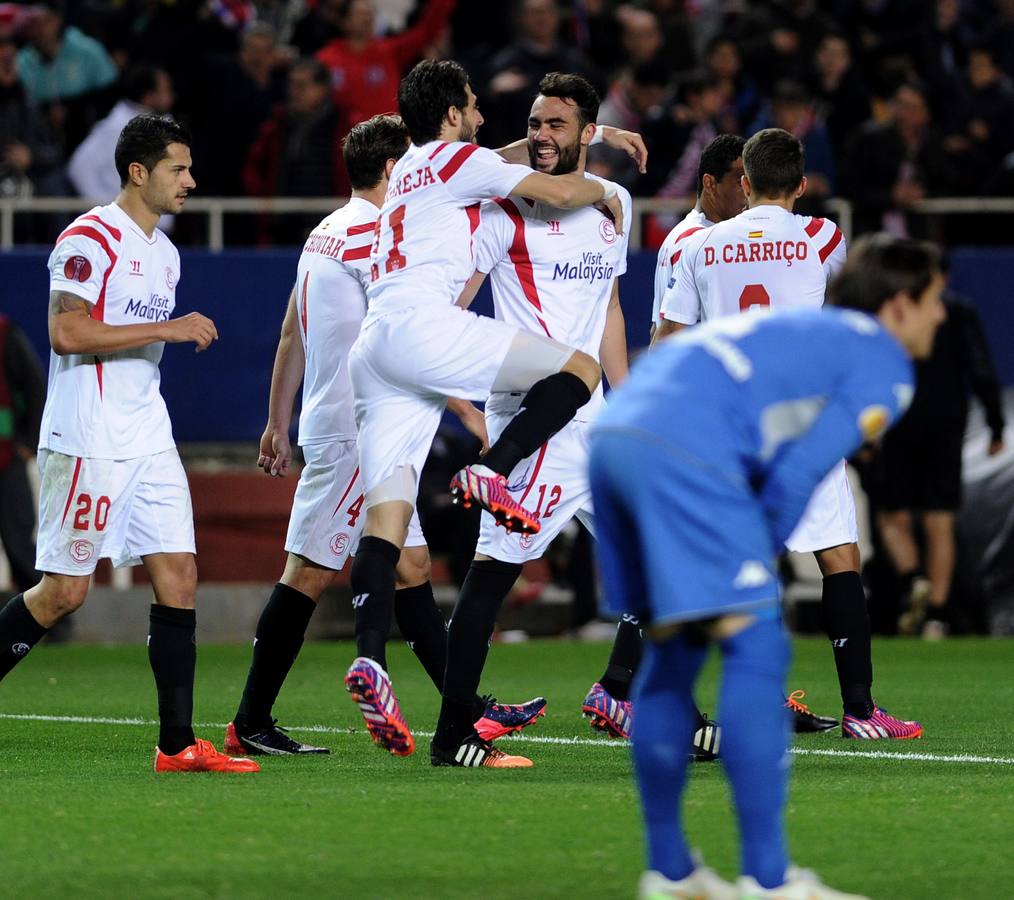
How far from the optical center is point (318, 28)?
17.5 m

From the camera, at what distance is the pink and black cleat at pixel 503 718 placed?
7.43 m

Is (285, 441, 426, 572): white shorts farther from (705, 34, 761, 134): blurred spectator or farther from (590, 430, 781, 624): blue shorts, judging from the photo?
(705, 34, 761, 134): blurred spectator

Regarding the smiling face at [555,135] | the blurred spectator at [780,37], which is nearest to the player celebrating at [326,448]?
the smiling face at [555,135]

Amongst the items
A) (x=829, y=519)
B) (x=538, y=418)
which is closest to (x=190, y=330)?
(x=538, y=418)

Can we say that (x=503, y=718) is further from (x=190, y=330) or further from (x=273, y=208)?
(x=273, y=208)

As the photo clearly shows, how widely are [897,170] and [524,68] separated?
10.1 feet

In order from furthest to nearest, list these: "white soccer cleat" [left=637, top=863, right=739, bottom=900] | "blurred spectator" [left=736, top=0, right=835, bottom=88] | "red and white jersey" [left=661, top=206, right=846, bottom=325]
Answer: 1. "blurred spectator" [left=736, top=0, right=835, bottom=88]
2. "red and white jersey" [left=661, top=206, right=846, bottom=325]
3. "white soccer cleat" [left=637, top=863, right=739, bottom=900]

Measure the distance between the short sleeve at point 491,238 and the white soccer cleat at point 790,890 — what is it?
330 cm

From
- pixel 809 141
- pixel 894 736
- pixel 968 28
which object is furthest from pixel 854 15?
pixel 894 736

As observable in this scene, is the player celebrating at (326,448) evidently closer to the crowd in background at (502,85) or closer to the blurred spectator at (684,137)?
the crowd in background at (502,85)

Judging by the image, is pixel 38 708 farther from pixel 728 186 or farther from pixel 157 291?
pixel 728 186

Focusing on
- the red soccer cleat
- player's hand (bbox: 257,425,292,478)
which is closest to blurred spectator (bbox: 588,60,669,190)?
player's hand (bbox: 257,425,292,478)

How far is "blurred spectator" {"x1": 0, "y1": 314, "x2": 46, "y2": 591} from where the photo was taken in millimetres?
13781

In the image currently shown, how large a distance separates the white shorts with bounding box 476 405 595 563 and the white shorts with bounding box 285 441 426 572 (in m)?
0.62
